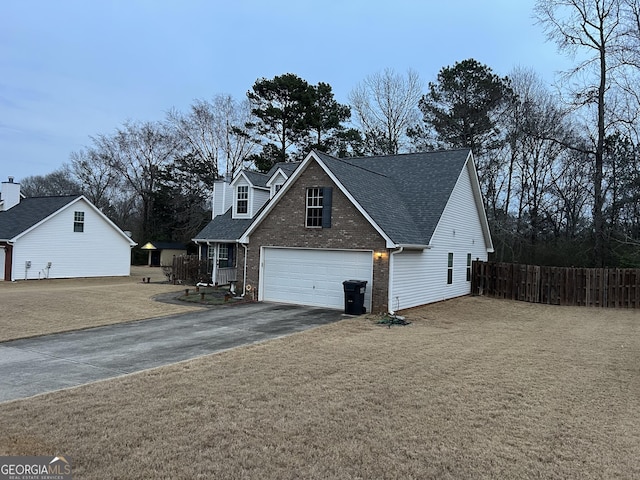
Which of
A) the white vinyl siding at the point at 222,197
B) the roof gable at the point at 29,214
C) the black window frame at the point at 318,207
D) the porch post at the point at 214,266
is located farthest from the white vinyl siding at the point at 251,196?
the roof gable at the point at 29,214

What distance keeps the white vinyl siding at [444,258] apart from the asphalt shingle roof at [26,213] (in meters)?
22.3

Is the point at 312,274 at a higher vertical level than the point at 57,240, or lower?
lower

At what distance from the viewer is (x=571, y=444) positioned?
A: 15.3ft

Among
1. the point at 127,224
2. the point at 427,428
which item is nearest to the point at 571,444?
the point at 427,428

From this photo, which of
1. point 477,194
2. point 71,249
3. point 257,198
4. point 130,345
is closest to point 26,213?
point 71,249

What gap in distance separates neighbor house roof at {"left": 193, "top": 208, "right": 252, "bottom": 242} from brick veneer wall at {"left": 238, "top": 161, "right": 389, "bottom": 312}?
5208mm

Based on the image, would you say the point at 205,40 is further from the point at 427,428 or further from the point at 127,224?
the point at 127,224

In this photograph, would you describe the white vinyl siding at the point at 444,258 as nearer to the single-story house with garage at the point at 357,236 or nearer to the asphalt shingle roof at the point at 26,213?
the single-story house with garage at the point at 357,236

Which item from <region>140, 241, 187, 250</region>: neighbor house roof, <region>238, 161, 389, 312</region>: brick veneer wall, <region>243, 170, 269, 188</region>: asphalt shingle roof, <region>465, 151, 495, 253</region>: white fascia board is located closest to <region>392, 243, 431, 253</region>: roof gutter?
<region>238, 161, 389, 312</region>: brick veneer wall

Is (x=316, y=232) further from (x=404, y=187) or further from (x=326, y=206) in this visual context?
(x=404, y=187)

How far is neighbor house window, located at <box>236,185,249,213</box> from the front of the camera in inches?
926

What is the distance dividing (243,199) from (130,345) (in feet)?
49.0

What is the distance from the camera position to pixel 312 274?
53.1 feet

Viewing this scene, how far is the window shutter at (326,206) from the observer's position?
15555 mm
